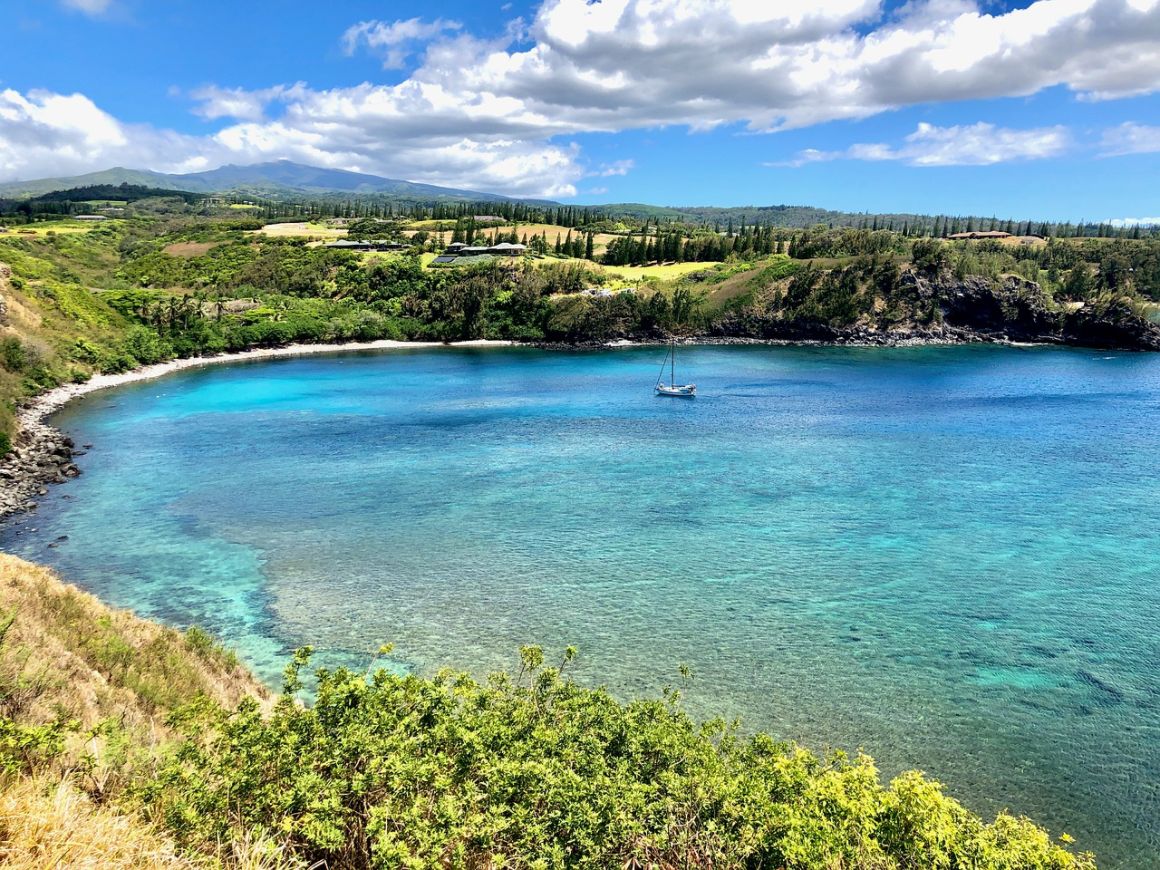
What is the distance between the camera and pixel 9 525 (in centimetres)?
3738

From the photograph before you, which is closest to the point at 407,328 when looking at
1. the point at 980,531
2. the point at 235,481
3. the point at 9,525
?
the point at 235,481

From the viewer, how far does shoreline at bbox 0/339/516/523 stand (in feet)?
139

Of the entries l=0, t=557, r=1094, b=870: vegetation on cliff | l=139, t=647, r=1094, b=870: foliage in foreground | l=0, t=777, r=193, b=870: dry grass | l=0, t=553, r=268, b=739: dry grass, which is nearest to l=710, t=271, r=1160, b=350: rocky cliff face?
l=0, t=553, r=268, b=739: dry grass

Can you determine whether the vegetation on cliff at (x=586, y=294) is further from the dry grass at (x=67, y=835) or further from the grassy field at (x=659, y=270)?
the dry grass at (x=67, y=835)

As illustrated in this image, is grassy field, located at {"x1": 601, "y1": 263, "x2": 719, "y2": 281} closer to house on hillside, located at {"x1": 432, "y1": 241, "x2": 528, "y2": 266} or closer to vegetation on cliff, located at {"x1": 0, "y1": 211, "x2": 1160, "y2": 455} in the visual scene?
vegetation on cliff, located at {"x1": 0, "y1": 211, "x2": 1160, "y2": 455}

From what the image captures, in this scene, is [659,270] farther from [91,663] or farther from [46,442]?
[91,663]

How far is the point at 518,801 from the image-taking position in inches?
452

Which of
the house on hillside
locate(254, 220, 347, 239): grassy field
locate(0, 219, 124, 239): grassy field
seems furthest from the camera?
locate(254, 220, 347, 239): grassy field

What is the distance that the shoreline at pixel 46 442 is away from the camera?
4228 centimetres

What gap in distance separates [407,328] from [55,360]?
57865 mm

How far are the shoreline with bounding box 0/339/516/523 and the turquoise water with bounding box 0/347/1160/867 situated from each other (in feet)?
6.16

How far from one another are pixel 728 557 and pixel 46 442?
52.8m

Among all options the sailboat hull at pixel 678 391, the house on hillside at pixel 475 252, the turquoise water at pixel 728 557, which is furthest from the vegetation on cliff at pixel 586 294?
the turquoise water at pixel 728 557

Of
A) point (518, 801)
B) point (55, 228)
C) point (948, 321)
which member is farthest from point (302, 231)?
point (518, 801)
